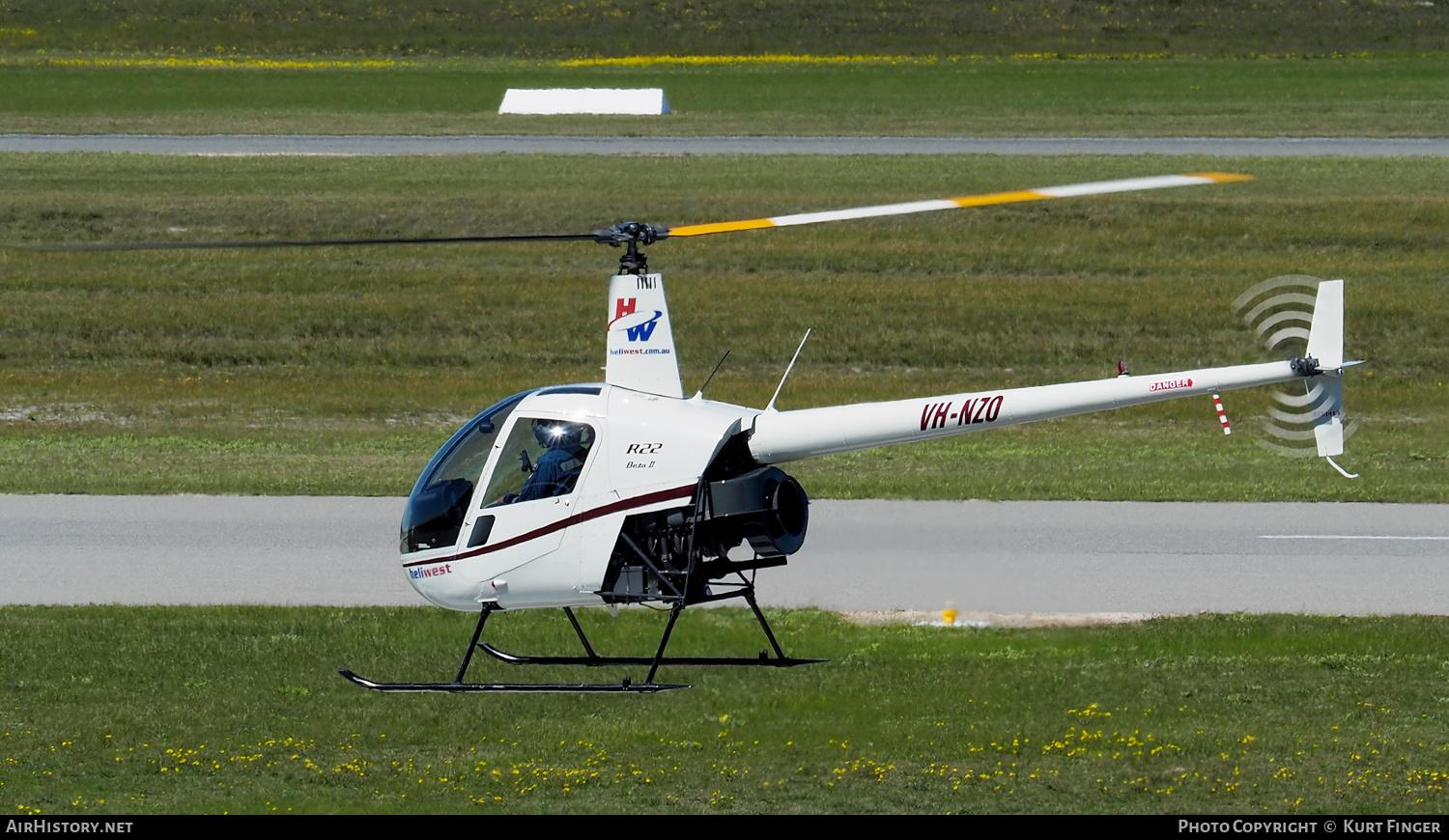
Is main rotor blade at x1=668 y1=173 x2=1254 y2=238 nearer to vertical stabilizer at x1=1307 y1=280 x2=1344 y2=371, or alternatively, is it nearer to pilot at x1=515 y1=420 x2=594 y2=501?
vertical stabilizer at x1=1307 y1=280 x2=1344 y2=371

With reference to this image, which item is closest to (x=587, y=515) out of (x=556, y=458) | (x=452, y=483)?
(x=556, y=458)

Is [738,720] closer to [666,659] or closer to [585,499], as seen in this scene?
[666,659]

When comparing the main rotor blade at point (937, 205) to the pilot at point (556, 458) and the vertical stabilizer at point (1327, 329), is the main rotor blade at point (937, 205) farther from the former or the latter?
the pilot at point (556, 458)

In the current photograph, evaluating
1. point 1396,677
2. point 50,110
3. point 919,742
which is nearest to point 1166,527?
point 1396,677

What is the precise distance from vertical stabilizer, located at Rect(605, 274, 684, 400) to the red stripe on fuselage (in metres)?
0.62

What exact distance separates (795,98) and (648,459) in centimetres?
3723

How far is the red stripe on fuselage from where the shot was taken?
10.5m

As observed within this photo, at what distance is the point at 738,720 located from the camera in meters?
11.5

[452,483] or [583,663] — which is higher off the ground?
[452,483]

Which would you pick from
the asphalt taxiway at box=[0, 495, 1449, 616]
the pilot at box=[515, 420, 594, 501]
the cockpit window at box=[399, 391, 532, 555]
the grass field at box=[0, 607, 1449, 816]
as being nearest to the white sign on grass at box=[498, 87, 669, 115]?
the asphalt taxiway at box=[0, 495, 1449, 616]

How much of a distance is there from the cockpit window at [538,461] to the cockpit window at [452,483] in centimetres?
13

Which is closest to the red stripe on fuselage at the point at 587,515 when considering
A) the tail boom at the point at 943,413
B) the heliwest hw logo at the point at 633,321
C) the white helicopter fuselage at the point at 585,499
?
the white helicopter fuselage at the point at 585,499

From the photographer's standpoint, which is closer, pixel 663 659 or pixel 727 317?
pixel 663 659
